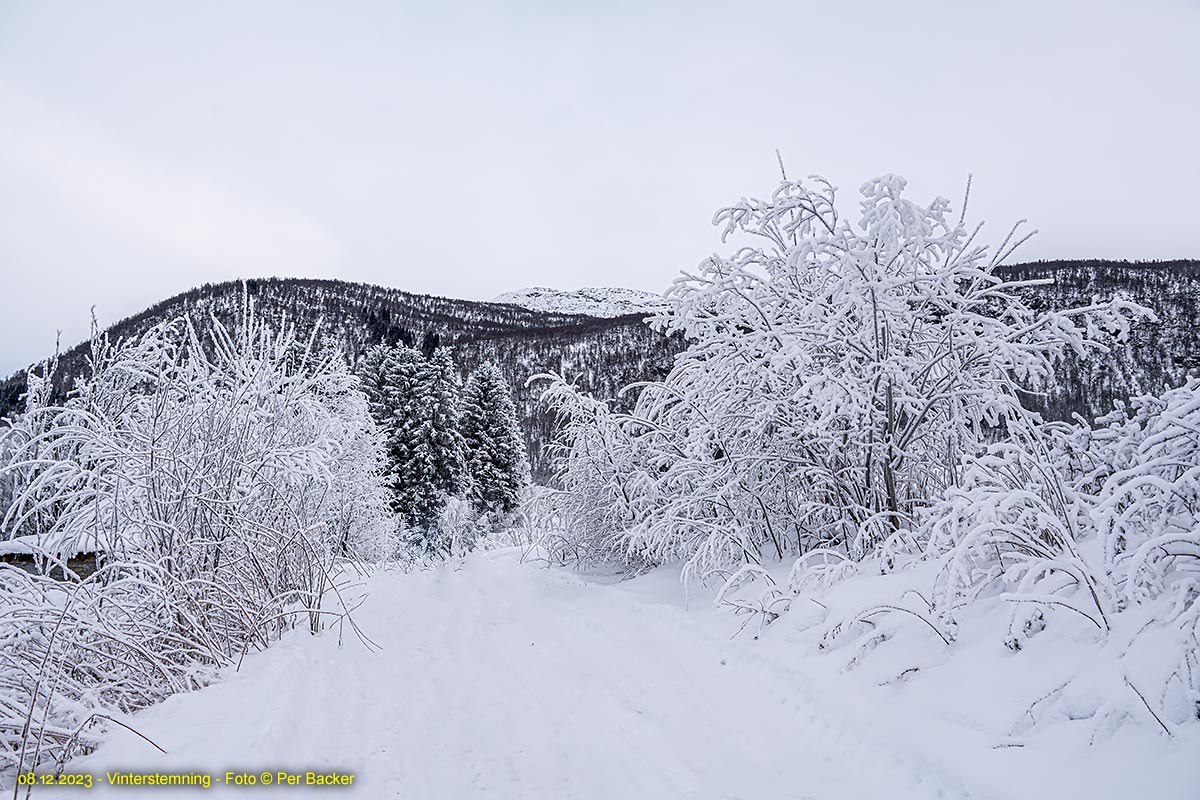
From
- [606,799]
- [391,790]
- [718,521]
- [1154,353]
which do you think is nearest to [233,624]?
[391,790]

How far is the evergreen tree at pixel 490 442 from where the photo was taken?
93.4 feet

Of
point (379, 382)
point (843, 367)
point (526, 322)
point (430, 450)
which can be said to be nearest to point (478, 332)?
point (526, 322)

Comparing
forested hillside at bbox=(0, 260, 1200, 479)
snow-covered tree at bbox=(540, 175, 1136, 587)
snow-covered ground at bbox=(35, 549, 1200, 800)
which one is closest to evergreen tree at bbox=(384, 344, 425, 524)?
snow-covered tree at bbox=(540, 175, 1136, 587)

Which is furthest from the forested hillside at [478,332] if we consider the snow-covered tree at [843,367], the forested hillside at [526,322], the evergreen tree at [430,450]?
the snow-covered tree at [843,367]

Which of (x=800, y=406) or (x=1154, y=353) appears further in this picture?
(x=1154, y=353)

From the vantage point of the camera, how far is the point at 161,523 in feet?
15.0

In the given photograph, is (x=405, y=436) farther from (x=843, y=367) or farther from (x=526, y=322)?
(x=526, y=322)

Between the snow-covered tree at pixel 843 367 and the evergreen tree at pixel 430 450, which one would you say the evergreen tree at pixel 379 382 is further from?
the snow-covered tree at pixel 843 367

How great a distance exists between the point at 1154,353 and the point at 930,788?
5842cm

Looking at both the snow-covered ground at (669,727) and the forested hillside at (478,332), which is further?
the forested hillside at (478,332)

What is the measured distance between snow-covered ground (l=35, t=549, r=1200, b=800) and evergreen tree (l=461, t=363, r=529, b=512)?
22758 mm

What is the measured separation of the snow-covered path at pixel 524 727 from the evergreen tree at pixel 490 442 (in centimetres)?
2214

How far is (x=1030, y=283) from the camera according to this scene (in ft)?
17.7

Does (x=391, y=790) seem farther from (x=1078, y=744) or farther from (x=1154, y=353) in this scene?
(x=1154, y=353)
